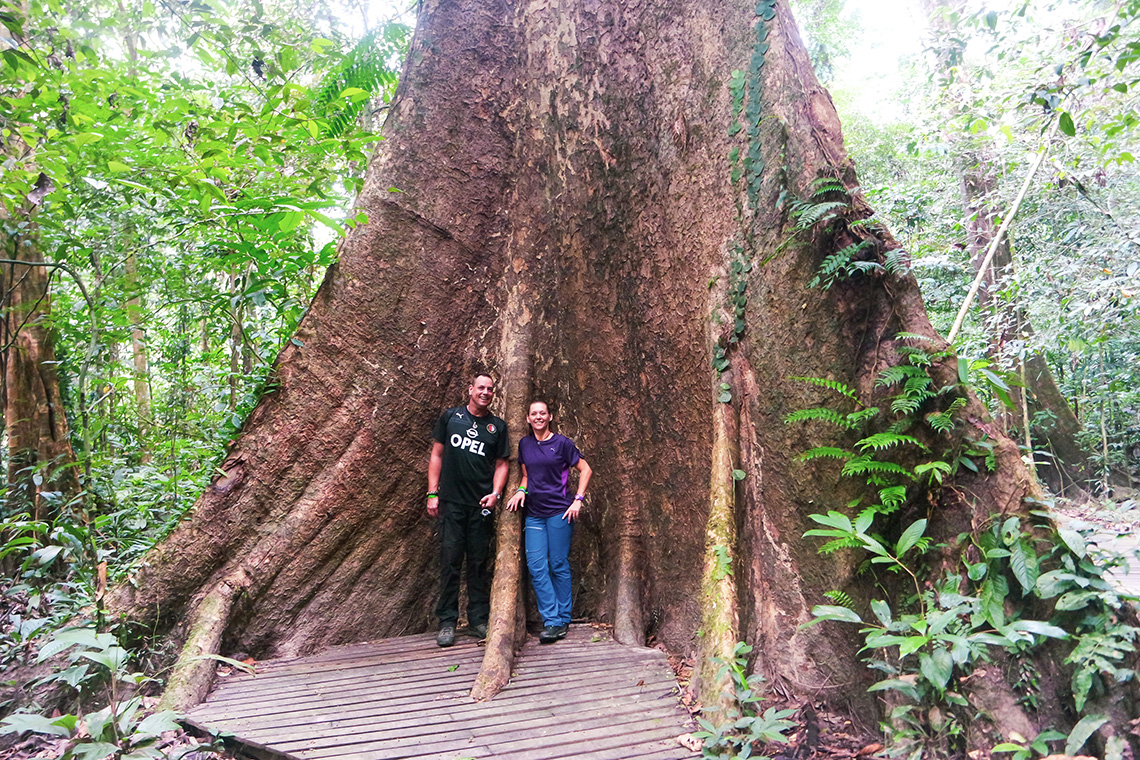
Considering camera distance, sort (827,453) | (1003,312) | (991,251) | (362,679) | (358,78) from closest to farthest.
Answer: (827,453) < (362,679) < (991,251) < (358,78) < (1003,312)

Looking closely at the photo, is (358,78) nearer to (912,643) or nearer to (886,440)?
(886,440)

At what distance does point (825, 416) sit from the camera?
3.49 metres

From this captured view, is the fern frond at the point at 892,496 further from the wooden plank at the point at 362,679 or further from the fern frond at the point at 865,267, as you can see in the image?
the wooden plank at the point at 362,679

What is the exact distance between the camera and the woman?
4.98 metres

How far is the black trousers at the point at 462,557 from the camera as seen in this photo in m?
4.99

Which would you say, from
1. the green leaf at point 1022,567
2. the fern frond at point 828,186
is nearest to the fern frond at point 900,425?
the green leaf at point 1022,567

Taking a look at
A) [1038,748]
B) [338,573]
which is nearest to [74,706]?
[338,573]

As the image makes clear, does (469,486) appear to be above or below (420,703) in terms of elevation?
above

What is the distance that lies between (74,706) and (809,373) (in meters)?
4.69

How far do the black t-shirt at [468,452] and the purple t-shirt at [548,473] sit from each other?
0.24m

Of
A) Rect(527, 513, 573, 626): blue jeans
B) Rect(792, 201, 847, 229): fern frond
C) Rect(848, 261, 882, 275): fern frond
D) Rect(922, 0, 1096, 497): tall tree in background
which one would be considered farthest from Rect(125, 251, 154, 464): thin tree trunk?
Rect(922, 0, 1096, 497): tall tree in background

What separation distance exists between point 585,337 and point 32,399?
5067 millimetres

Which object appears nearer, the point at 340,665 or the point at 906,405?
the point at 906,405

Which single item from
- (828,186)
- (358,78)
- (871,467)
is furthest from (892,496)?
(358,78)
